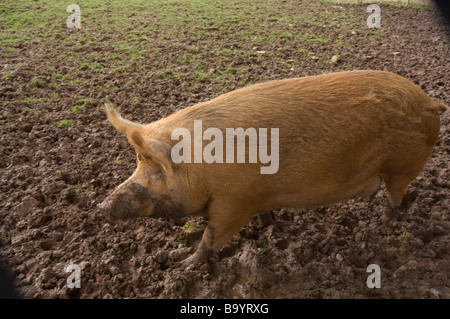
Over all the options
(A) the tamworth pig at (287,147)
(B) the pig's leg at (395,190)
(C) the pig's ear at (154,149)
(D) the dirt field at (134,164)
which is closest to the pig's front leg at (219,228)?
(A) the tamworth pig at (287,147)

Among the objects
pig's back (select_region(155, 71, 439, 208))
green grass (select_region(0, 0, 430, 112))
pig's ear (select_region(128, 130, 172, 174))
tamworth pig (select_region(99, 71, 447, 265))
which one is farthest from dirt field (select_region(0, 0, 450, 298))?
pig's ear (select_region(128, 130, 172, 174))

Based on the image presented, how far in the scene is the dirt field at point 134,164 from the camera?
303 centimetres

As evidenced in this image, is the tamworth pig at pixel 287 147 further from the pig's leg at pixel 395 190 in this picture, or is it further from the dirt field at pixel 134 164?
the dirt field at pixel 134 164

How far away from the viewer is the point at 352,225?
3.56 m

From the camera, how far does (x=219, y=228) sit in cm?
285

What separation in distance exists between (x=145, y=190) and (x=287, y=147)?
1035 millimetres

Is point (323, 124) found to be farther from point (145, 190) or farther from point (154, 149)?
point (145, 190)

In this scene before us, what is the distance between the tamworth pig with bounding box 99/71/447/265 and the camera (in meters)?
2.63

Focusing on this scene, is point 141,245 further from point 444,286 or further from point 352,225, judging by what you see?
point 444,286

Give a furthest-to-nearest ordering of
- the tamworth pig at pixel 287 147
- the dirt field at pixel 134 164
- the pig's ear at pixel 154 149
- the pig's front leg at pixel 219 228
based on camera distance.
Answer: the dirt field at pixel 134 164 < the pig's front leg at pixel 219 228 < the tamworth pig at pixel 287 147 < the pig's ear at pixel 154 149

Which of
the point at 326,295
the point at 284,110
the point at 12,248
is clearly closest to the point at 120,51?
the point at 12,248

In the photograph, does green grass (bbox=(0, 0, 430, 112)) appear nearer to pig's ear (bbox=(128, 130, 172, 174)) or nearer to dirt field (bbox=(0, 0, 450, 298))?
dirt field (bbox=(0, 0, 450, 298))

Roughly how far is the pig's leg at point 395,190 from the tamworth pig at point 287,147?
0.23 metres

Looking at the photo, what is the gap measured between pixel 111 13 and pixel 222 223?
8061 mm
